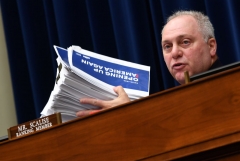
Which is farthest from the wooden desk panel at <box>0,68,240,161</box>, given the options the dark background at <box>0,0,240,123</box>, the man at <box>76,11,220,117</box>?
the dark background at <box>0,0,240,123</box>

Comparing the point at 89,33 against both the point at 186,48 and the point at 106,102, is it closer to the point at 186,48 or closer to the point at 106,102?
the point at 186,48

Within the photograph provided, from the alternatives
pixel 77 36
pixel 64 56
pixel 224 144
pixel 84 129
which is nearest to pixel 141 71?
pixel 64 56

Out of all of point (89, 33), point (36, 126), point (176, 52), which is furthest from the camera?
point (89, 33)

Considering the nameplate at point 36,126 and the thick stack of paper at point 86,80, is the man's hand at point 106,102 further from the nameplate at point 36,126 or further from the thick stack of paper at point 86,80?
the nameplate at point 36,126

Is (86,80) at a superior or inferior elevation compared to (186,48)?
inferior

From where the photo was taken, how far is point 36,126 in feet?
5.46

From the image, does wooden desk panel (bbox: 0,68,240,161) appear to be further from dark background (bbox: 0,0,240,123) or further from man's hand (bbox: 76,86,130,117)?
dark background (bbox: 0,0,240,123)

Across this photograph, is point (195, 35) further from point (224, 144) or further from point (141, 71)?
point (224, 144)

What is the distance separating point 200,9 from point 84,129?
5.02ft

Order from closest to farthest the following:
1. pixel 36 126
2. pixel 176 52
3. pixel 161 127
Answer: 1. pixel 161 127
2. pixel 36 126
3. pixel 176 52

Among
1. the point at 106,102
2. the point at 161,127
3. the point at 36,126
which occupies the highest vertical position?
the point at 106,102

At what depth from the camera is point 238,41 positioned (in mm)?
2752

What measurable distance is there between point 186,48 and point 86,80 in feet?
2.04

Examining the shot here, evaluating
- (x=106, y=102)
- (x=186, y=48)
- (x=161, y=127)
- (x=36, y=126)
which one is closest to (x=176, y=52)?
(x=186, y=48)
